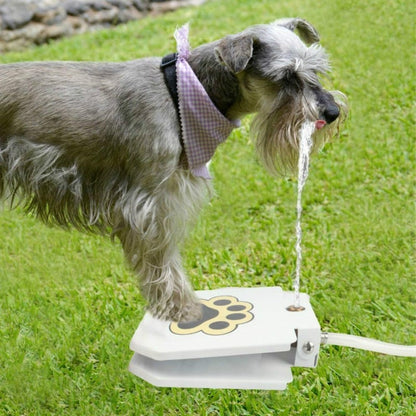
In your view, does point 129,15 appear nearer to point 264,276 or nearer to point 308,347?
point 264,276

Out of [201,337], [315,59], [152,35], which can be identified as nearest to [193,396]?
[201,337]

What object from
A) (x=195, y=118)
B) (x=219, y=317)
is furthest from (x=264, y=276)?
(x=195, y=118)

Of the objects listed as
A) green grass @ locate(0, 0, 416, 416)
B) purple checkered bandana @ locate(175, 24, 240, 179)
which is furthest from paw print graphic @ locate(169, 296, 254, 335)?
purple checkered bandana @ locate(175, 24, 240, 179)

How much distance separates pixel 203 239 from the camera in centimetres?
564

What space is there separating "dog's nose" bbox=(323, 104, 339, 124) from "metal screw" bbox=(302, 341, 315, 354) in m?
1.20

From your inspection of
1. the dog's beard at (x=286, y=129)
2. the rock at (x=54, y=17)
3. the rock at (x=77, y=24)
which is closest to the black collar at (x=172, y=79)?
the dog's beard at (x=286, y=129)

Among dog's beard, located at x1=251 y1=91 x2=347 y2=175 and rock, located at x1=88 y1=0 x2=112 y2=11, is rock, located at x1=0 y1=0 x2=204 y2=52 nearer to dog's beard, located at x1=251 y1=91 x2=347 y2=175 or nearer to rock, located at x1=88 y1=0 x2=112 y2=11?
rock, located at x1=88 y1=0 x2=112 y2=11

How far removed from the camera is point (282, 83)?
3.62m

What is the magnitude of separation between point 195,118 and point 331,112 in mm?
740

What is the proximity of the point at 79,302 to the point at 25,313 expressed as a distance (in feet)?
1.27

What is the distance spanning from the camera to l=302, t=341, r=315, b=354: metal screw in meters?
3.44

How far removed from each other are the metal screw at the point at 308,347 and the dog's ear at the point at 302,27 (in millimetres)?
1862

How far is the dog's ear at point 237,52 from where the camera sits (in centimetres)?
351

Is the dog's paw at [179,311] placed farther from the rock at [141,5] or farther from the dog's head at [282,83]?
the rock at [141,5]
